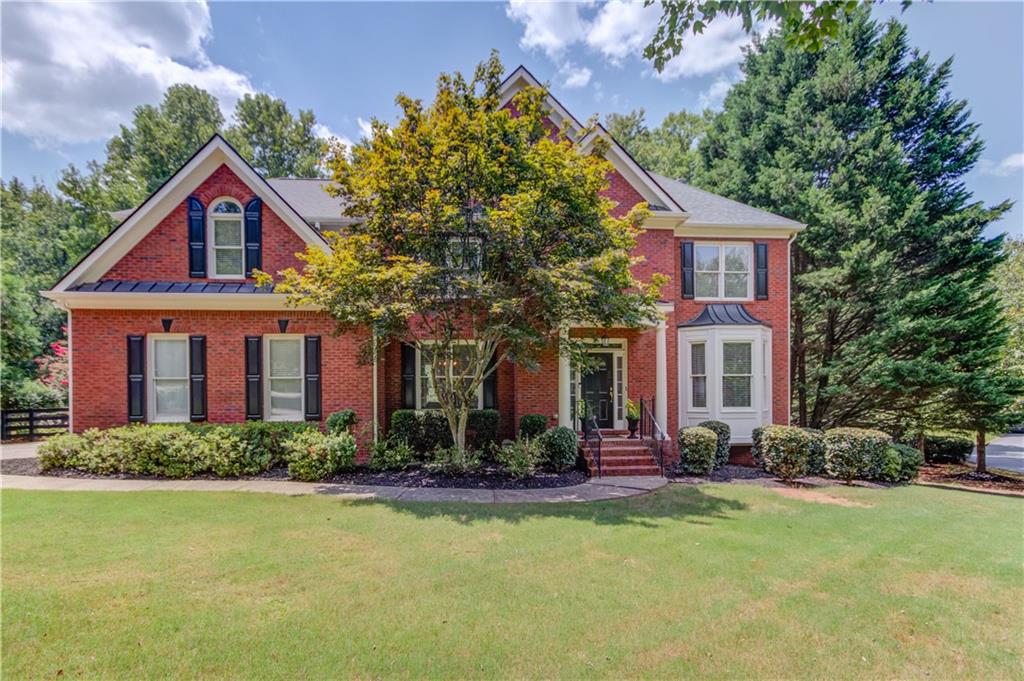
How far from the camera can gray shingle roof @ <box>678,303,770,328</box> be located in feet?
42.2

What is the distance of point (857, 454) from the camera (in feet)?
35.4

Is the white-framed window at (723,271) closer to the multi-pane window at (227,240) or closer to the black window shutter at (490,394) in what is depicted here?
the black window shutter at (490,394)

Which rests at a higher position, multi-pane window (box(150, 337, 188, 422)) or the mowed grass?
multi-pane window (box(150, 337, 188, 422))

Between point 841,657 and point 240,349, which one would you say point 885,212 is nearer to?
point 841,657

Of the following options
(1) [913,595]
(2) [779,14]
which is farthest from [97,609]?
(1) [913,595]

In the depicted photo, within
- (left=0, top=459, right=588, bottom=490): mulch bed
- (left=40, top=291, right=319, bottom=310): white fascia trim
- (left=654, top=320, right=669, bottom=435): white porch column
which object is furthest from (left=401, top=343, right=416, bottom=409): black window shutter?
(left=654, top=320, right=669, bottom=435): white porch column

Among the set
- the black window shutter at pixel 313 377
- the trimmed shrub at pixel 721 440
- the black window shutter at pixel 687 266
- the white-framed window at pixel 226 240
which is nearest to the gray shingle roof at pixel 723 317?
the black window shutter at pixel 687 266

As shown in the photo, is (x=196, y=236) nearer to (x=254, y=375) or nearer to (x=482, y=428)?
(x=254, y=375)

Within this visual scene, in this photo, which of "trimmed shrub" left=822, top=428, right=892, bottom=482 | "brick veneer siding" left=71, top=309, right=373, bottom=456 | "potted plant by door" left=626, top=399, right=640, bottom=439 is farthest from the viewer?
"potted plant by door" left=626, top=399, right=640, bottom=439

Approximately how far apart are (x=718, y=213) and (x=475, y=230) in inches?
353

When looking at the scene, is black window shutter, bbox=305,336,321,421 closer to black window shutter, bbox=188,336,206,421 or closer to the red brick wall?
the red brick wall

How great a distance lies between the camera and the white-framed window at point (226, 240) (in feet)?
38.5

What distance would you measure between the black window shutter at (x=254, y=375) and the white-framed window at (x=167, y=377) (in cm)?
158

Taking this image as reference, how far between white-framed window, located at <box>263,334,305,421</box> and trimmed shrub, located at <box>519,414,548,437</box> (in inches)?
228
